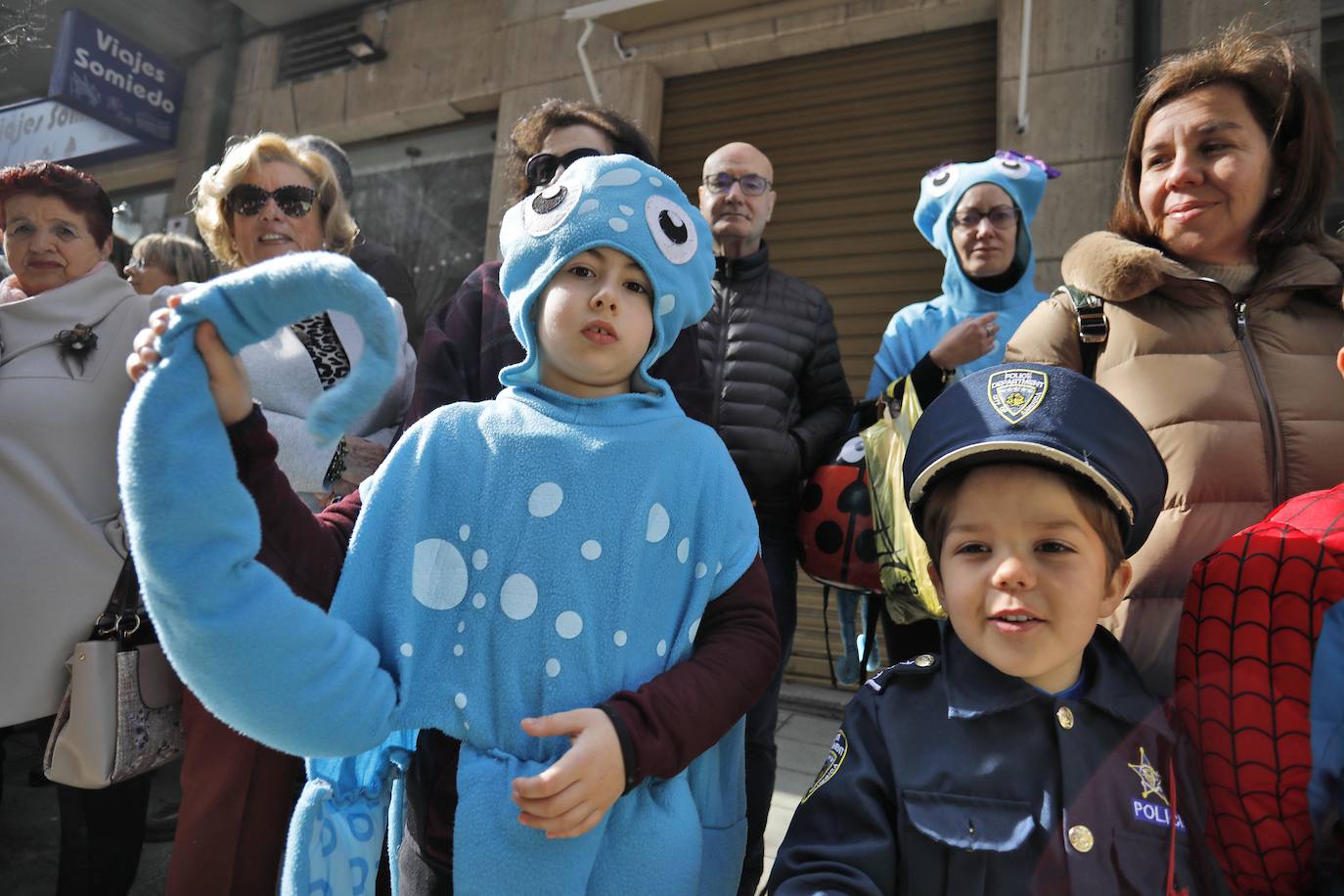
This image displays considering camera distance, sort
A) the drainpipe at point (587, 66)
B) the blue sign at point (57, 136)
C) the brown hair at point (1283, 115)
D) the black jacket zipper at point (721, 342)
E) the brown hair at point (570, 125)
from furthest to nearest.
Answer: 1. the drainpipe at point (587, 66)
2. the blue sign at point (57, 136)
3. the black jacket zipper at point (721, 342)
4. the brown hair at point (570, 125)
5. the brown hair at point (1283, 115)

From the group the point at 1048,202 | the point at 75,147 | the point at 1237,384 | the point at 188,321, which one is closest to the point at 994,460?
the point at 1237,384

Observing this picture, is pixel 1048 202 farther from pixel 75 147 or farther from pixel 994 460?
pixel 75 147

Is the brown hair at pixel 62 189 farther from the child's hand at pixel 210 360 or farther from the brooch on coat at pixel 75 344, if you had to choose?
the child's hand at pixel 210 360

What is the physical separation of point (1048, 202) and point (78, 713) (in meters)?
4.78

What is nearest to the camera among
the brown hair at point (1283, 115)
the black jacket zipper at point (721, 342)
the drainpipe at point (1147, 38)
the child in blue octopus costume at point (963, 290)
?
the brown hair at point (1283, 115)

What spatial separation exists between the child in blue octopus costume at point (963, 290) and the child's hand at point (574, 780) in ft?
6.04

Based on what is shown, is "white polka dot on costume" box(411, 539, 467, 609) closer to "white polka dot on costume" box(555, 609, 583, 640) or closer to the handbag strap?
"white polka dot on costume" box(555, 609, 583, 640)

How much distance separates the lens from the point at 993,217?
269cm

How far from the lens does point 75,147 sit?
7.50m

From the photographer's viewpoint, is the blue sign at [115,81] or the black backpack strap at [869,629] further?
the blue sign at [115,81]

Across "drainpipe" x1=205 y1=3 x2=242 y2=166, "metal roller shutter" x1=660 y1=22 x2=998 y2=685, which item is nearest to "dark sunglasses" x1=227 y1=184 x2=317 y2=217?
"metal roller shutter" x1=660 y1=22 x2=998 y2=685

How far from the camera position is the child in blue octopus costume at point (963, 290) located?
2.70 meters

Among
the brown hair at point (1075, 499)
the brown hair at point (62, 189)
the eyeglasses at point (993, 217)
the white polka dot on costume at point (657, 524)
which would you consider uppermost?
the eyeglasses at point (993, 217)

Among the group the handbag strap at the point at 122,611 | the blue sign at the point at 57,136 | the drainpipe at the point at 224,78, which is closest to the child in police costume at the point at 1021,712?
the handbag strap at the point at 122,611
